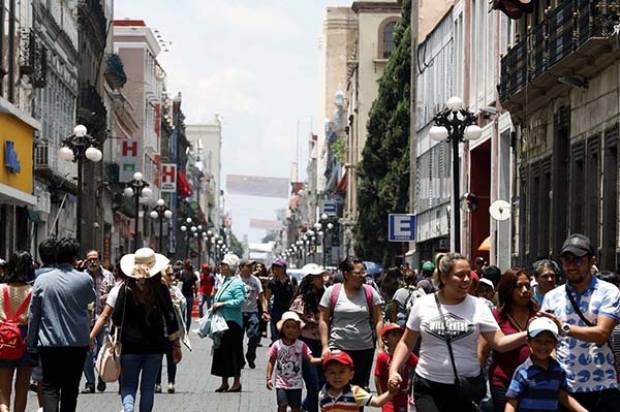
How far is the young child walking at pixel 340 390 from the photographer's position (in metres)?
12.6

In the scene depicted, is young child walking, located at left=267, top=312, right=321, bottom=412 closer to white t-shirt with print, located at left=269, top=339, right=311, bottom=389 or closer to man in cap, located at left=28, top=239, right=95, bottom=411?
white t-shirt with print, located at left=269, top=339, right=311, bottom=389

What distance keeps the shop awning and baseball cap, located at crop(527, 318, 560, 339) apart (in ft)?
85.1

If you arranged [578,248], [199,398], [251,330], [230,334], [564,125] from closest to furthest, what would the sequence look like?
[578,248] → [199,398] → [230,334] → [251,330] → [564,125]

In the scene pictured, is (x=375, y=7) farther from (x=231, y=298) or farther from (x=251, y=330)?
(x=231, y=298)

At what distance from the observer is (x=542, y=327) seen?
1048cm

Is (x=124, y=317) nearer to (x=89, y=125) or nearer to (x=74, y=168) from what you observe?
(x=74, y=168)

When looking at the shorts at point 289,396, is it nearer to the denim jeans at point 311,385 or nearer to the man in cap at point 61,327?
the denim jeans at point 311,385

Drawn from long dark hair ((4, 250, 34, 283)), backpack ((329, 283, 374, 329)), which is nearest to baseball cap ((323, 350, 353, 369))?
backpack ((329, 283, 374, 329))

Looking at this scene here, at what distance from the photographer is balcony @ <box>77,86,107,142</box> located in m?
63.6

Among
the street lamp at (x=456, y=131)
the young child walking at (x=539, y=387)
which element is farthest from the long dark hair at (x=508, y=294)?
the street lamp at (x=456, y=131)

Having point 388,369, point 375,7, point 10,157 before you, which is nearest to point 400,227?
point 10,157

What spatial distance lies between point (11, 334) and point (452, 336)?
19.1 feet

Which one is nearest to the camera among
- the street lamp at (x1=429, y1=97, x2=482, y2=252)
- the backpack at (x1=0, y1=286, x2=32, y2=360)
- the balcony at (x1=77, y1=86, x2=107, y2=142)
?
the backpack at (x1=0, y1=286, x2=32, y2=360)

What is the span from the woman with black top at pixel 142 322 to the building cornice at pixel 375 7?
292 ft
